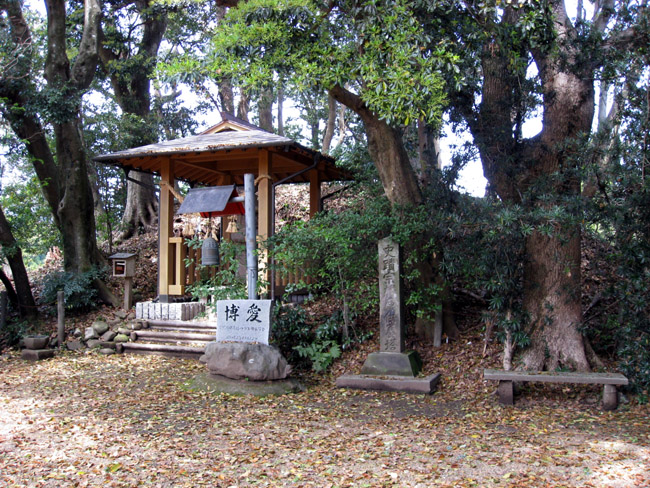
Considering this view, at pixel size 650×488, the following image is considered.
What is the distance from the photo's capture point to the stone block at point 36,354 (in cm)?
961

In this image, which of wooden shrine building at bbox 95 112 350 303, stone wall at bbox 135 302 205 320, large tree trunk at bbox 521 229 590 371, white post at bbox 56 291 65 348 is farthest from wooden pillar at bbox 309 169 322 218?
large tree trunk at bbox 521 229 590 371

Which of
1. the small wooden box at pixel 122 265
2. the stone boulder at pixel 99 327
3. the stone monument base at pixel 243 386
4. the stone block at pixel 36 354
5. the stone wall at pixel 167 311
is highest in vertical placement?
the small wooden box at pixel 122 265

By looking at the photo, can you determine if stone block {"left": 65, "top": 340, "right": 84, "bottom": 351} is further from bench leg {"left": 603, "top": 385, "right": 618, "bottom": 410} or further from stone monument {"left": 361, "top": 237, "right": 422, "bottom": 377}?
bench leg {"left": 603, "top": 385, "right": 618, "bottom": 410}

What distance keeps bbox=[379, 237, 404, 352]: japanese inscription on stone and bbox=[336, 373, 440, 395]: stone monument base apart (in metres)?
0.50

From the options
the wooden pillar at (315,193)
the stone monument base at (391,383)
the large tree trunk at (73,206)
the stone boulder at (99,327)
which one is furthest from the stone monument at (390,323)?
the large tree trunk at (73,206)

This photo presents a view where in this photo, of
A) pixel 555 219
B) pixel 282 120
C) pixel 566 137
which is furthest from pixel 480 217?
pixel 282 120

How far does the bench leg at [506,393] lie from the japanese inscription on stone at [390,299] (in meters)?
1.58

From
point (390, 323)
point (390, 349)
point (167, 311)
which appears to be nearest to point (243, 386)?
point (390, 349)

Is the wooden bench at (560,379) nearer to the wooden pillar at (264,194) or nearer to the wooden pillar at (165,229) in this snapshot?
the wooden pillar at (264,194)

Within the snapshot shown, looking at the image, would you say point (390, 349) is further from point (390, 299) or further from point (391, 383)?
point (390, 299)

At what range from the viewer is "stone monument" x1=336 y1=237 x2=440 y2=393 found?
24.3 feet

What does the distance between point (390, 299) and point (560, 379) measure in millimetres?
2516

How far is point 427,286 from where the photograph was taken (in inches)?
340

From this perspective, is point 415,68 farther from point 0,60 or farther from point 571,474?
point 0,60
